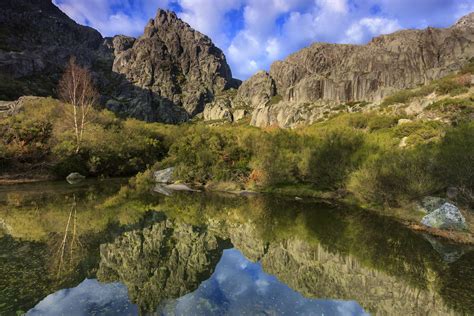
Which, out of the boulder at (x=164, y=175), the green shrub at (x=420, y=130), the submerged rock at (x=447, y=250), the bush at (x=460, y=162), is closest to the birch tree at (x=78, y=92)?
the boulder at (x=164, y=175)

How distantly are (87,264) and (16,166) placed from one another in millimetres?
38708

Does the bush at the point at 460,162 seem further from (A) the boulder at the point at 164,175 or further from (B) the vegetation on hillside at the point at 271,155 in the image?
(A) the boulder at the point at 164,175

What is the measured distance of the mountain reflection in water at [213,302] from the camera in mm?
11797

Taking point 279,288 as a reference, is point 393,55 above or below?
above

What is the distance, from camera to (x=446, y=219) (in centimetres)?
2472

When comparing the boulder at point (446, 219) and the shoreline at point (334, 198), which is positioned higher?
the boulder at point (446, 219)

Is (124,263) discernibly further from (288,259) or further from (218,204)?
(218,204)

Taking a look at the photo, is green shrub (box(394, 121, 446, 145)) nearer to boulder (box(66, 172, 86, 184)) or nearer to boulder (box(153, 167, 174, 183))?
boulder (box(153, 167, 174, 183))

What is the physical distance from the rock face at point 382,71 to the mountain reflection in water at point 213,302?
452 feet

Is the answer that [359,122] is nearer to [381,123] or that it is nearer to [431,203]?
[381,123]

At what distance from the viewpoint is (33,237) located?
64.0 feet

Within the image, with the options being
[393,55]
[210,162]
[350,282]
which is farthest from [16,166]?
[393,55]

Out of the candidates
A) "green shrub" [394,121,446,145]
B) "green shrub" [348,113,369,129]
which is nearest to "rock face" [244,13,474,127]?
"green shrub" [348,113,369,129]

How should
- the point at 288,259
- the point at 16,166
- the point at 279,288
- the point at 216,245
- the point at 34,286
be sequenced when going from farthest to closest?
the point at 16,166 → the point at 216,245 → the point at 288,259 → the point at 279,288 → the point at 34,286
